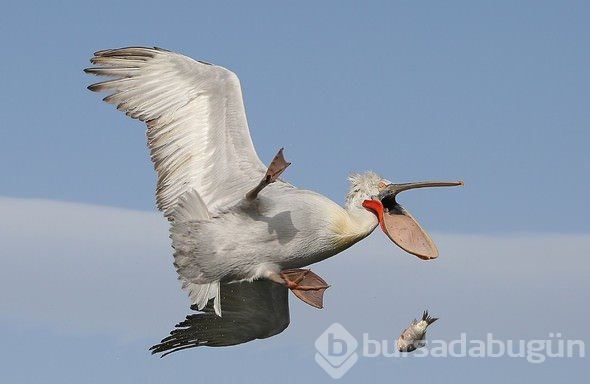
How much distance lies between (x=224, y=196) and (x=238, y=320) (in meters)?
1.63

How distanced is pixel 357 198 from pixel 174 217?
59.4 inches

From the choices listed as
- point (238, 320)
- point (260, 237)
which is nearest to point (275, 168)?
point (260, 237)

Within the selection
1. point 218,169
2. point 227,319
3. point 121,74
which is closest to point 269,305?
point 227,319

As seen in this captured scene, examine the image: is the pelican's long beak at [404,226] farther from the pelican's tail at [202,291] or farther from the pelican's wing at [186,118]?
the pelican's tail at [202,291]

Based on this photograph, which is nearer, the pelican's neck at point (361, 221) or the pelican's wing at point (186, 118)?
the pelican's neck at point (361, 221)

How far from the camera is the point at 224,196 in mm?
12125

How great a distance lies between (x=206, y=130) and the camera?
1239cm

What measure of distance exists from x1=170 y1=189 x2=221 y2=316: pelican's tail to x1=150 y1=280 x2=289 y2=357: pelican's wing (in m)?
1.19

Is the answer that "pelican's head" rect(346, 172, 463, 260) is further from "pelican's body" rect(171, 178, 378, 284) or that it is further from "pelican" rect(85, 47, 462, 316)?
"pelican's body" rect(171, 178, 378, 284)

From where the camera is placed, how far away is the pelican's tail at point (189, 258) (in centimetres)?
1165

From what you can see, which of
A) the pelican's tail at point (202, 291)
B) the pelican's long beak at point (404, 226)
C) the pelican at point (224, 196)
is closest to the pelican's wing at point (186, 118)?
the pelican at point (224, 196)

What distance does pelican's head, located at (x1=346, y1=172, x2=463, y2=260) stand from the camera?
39.7 feet

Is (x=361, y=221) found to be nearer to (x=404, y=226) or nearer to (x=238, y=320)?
(x=404, y=226)

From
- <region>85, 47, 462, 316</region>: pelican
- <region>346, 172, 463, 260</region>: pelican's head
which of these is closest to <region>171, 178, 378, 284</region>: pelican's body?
<region>85, 47, 462, 316</region>: pelican
